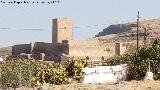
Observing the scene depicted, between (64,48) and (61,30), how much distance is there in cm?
612

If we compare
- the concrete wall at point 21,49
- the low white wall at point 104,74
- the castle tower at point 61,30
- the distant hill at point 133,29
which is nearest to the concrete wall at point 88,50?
the castle tower at point 61,30

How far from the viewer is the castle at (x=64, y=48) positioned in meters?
48.9

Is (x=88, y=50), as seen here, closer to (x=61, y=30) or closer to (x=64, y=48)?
(x=64, y=48)

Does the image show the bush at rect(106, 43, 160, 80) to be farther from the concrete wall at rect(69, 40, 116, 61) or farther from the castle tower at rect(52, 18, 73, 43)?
the castle tower at rect(52, 18, 73, 43)

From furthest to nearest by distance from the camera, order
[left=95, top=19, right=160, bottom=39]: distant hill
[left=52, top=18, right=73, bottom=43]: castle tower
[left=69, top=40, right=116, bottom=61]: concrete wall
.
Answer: [left=95, top=19, right=160, bottom=39]: distant hill → [left=52, top=18, right=73, bottom=43]: castle tower → [left=69, top=40, right=116, bottom=61]: concrete wall

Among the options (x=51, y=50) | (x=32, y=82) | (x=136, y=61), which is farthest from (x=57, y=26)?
(x=32, y=82)

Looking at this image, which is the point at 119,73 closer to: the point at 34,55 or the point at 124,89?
the point at 124,89

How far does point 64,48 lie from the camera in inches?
1961

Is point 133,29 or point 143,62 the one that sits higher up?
point 133,29

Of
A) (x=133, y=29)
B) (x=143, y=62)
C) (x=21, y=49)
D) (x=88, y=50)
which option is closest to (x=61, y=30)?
(x=21, y=49)

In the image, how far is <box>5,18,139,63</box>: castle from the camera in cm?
4889

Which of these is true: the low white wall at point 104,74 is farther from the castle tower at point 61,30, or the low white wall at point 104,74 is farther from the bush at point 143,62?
the castle tower at point 61,30

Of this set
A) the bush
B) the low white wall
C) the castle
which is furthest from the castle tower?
the low white wall

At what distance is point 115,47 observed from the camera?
55.8m
